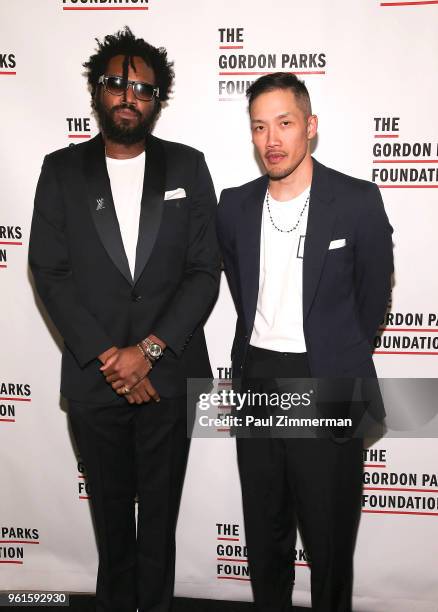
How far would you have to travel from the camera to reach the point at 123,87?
2.30 metres

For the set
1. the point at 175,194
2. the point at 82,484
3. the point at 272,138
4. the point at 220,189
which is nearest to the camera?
the point at 272,138

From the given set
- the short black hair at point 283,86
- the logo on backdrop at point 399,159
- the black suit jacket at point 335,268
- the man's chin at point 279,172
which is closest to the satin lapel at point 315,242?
the black suit jacket at point 335,268

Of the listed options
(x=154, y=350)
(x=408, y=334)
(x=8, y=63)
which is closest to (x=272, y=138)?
(x=154, y=350)

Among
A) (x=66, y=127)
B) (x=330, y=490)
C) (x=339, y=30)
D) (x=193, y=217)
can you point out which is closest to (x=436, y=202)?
(x=339, y=30)

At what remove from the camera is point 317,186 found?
2207 mm

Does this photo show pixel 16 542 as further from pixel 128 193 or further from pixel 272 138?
pixel 272 138

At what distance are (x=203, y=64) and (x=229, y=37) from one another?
6.2 inches

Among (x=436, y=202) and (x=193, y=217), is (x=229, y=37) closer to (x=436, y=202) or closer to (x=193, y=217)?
(x=193, y=217)

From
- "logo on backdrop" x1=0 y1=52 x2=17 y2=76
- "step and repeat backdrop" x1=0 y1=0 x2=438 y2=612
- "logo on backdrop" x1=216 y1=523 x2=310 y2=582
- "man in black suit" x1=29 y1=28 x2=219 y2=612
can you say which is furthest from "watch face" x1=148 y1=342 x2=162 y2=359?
"logo on backdrop" x1=0 y1=52 x2=17 y2=76

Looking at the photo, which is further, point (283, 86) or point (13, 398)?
point (13, 398)

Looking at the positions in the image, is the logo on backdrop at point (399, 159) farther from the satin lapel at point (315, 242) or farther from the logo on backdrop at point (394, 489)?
the logo on backdrop at point (394, 489)

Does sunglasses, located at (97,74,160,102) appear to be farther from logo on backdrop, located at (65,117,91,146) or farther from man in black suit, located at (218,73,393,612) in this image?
logo on backdrop, located at (65,117,91,146)

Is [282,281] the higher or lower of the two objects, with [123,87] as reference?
lower

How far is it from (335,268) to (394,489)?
1351 millimetres
